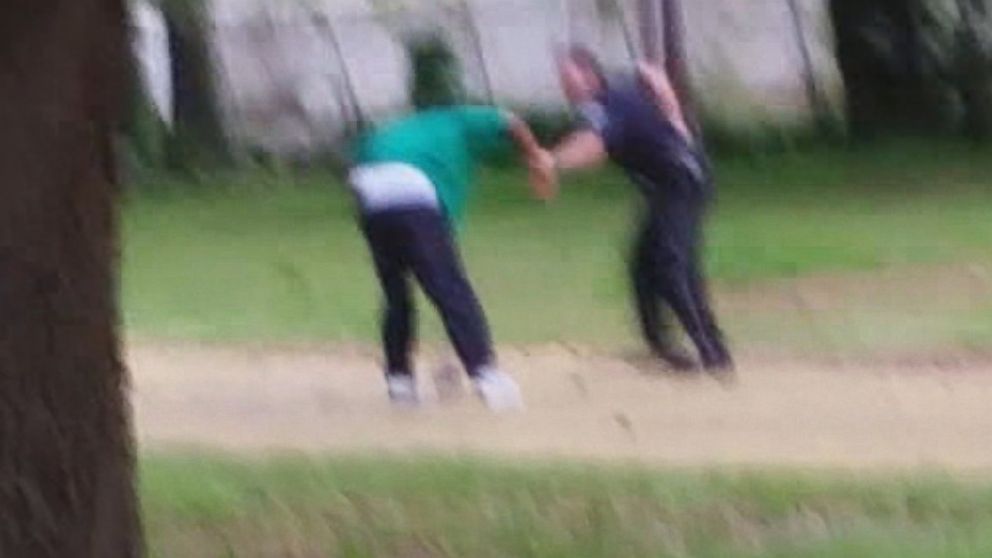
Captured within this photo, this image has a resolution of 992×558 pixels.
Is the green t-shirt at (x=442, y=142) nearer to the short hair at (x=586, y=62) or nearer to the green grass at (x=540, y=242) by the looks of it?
the short hair at (x=586, y=62)

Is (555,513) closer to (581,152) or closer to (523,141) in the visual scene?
(523,141)

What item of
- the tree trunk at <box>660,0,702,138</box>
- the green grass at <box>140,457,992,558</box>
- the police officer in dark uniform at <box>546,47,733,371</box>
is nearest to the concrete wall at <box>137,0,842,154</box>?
the tree trunk at <box>660,0,702,138</box>

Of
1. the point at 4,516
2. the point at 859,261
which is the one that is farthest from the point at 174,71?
the point at 4,516

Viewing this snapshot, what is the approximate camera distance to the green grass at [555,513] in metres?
8.22

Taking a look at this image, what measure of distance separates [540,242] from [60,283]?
14807mm

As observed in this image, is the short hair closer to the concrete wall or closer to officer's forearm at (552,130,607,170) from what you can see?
officer's forearm at (552,130,607,170)

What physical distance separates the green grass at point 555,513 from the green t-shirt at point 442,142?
1.93 meters

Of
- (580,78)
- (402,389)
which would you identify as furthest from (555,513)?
(580,78)

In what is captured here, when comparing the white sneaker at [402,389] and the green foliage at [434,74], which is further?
the green foliage at [434,74]

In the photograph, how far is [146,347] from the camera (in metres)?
15.2

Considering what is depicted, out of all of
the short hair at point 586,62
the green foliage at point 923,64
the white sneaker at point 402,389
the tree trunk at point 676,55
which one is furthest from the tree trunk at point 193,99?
the white sneaker at point 402,389

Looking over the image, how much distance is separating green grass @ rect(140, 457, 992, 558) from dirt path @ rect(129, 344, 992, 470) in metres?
0.74

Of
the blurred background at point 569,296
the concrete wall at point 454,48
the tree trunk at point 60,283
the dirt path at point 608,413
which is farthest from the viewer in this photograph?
the concrete wall at point 454,48

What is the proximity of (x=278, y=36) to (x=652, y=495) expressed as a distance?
26575mm
